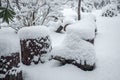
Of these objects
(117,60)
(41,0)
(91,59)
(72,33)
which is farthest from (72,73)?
(41,0)

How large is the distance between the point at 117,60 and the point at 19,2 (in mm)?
5843

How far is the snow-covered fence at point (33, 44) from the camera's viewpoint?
25.0 feet

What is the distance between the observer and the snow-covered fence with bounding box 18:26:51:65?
7.61 metres

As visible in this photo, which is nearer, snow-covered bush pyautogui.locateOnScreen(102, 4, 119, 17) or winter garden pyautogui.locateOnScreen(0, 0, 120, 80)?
winter garden pyautogui.locateOnScreen(0, 0, 120, 80)

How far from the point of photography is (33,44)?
25.0 feet

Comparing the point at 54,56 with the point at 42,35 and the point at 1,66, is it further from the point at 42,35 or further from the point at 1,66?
the point at 1,66

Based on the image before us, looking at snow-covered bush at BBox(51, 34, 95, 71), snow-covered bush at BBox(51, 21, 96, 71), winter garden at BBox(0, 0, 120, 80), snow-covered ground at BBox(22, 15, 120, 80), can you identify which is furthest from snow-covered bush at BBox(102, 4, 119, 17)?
snow-covered bush at BBox(51, 34, 95, 71)

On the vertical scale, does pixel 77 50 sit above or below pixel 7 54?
below

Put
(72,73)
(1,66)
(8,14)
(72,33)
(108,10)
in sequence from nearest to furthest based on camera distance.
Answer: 1. (8,14)
2. (1,66)
3. (72,73)
4. (72,33)
5. (108,10)

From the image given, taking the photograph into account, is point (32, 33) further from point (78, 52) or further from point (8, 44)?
point (78, 52)

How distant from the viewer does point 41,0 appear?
33.6 feet

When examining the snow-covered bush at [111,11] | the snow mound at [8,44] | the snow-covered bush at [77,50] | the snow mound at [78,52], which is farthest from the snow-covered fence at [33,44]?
the snow-covered bush at [111,11]

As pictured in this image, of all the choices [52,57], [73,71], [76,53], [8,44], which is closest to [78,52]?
[76,53]

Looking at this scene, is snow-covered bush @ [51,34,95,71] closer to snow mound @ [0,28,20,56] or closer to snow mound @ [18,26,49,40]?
snow mound @ [18,26,49,40]
